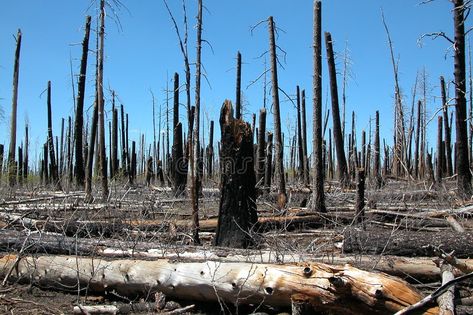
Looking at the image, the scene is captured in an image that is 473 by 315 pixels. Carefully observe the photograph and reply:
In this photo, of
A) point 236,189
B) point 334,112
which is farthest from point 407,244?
point 334,112

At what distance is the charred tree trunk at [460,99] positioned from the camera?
11.5 metres

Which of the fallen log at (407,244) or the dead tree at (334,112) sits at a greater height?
the dead tree at (334,112)

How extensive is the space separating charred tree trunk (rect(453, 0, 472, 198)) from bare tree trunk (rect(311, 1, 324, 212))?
3.57m

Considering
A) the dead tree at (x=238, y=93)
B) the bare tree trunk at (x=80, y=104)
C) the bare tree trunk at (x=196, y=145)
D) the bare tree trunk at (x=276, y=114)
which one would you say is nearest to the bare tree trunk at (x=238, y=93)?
the dead tree at (x=238, y=93)

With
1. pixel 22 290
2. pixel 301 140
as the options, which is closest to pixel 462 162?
pixel 301 140

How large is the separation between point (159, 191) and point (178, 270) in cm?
1102

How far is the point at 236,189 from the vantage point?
6750mm

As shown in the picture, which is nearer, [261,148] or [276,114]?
[276,114]

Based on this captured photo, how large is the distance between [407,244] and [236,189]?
2418mm

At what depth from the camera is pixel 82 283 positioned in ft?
16.9

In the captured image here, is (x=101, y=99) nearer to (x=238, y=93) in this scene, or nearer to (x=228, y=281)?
(x=238, y=93)

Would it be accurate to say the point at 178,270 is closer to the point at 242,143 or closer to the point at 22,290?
the point at 22,290

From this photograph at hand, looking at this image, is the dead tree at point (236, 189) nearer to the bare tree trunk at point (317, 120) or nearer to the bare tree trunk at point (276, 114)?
the bare tree trunk at point (317, 120)

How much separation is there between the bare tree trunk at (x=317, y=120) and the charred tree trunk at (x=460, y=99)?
140 inches
